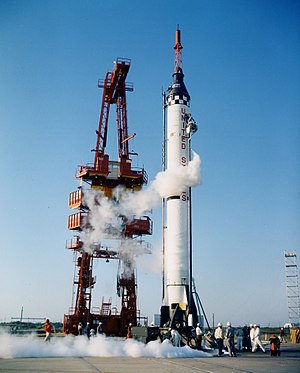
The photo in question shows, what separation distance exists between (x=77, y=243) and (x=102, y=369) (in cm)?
2591

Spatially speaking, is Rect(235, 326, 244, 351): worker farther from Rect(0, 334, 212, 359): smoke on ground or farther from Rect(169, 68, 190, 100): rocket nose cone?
Rect(169, 68, 190, 100): rocket nose cone

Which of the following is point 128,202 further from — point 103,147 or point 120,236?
point 103,147

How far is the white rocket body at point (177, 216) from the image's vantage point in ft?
98.6

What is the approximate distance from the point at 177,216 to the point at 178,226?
2.32 feet

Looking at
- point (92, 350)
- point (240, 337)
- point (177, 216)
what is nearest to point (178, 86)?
point (177, 216)

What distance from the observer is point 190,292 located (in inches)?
1187

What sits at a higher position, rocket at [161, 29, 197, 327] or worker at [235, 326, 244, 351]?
rocket at [161, 29, 197, 327]

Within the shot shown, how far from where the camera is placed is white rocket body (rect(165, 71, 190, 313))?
30047mm

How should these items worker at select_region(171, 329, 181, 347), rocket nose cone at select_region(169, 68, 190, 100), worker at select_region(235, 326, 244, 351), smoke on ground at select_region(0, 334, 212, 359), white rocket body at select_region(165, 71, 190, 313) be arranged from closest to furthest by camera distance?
smoke on ground at select_region(0, 334, 212, 359) → worker at select_region(171, 329, 181, 347) → worker at select_region(235, 326, 244, 351) → white rocket body at select_region(165, 71, 190, 313) → rocket nose cone at select_region(169, 68, 190, 100)

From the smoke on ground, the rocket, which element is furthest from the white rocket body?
the smoke on ground

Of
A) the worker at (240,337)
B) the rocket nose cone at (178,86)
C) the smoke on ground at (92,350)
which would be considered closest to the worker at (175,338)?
the smoke on ground at (92,350)

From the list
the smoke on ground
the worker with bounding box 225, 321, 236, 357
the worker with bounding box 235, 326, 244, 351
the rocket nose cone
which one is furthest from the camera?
the rocket nose cone

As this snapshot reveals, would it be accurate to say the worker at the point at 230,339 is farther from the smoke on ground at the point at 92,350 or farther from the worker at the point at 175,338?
the worker at the point at 175,338

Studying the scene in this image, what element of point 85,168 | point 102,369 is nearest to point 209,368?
point 102,369
